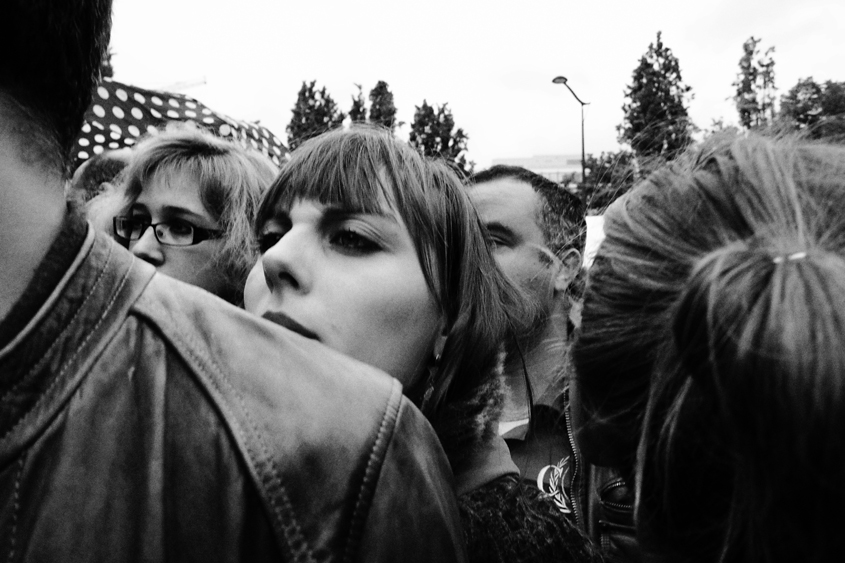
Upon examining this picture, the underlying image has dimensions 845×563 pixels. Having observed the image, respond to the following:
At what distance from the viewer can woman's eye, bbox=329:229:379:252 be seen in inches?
62.9

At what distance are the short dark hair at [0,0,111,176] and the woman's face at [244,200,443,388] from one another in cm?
65

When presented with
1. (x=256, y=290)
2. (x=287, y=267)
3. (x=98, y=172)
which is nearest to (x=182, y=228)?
(x=256, y=290)

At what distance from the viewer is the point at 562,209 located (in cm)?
358

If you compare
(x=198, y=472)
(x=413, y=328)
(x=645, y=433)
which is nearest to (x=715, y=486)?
(x=645, y=433)

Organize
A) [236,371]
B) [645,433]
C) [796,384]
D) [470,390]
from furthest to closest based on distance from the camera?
[470,390] < [645,433] < [236,371] < [796,384]

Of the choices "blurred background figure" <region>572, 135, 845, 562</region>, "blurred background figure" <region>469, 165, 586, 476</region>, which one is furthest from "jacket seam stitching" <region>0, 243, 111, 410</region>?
"blurred background figure" <region>469, 165, 586, 476</region>

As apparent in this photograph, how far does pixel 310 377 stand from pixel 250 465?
152 mm

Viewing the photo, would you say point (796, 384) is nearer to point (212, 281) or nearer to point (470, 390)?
A: point (470, 390)

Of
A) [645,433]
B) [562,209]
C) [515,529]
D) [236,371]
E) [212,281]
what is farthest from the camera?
[562,209]

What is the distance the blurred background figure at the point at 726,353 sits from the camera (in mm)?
706

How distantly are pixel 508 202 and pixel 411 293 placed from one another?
1.85 metres

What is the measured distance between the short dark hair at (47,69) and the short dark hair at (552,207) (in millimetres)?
2608

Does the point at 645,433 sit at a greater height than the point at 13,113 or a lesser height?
lesser

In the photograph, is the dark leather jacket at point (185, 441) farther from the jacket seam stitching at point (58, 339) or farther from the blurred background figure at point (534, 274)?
the blurred background figure at point (534, 274)
